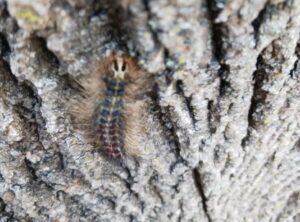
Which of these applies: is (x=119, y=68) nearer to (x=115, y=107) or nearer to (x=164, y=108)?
(x=115, y=107)

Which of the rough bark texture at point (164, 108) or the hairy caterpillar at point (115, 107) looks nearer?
the rough bark texture at point (164, 108)

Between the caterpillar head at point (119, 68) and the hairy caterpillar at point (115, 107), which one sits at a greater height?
the caterpillar head at point (119, 68)

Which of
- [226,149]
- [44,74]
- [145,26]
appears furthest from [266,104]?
[44,74]

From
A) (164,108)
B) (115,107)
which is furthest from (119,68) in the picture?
(164,108)

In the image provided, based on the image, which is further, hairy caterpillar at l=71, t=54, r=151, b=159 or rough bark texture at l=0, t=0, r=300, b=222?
hairy caterpillar at l=71, t=54, r=151, b=159

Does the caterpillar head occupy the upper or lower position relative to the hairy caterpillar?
upper
